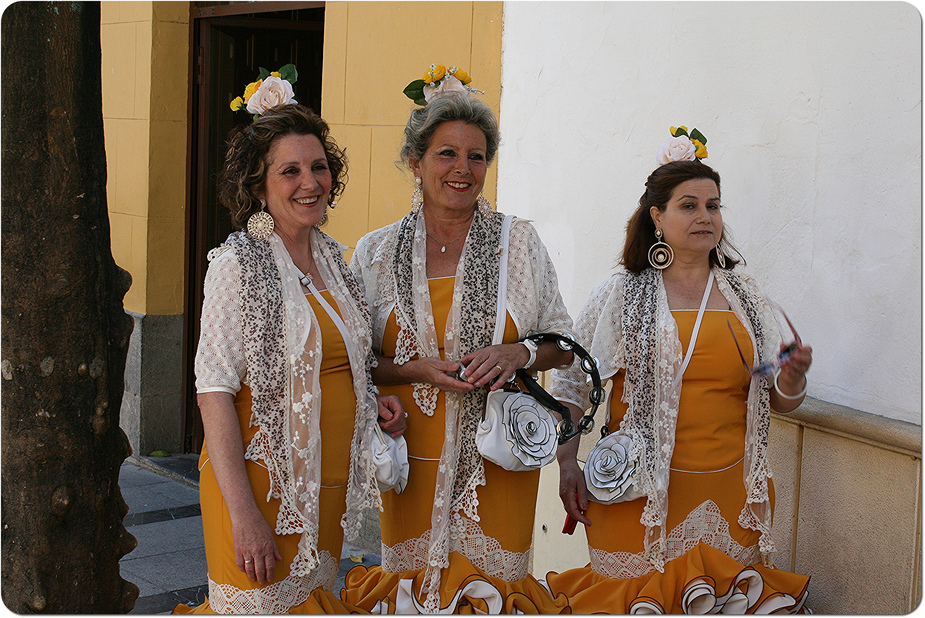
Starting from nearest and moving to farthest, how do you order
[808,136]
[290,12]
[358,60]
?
[808,136]
[358,60]
[290,12]

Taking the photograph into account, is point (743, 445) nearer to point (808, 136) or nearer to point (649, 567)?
point (649, 567)

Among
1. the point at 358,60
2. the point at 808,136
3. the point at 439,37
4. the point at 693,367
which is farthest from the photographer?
the point at 358,60

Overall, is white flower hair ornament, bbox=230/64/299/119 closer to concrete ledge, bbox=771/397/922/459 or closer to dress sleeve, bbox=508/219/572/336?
dress sleeve, bbox=508/219/572/336

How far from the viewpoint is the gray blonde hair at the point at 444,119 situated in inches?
122

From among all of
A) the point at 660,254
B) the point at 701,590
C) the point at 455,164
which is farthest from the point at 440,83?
the point at 701,590

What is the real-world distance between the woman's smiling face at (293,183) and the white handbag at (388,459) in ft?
2.28

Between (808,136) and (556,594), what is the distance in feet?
6.60

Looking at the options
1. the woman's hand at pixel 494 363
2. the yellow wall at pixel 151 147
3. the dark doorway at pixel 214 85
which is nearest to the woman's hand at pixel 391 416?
the woman's hand at pixel 494 363

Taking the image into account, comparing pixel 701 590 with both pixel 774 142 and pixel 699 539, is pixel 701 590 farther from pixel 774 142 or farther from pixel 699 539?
pixel 774 142

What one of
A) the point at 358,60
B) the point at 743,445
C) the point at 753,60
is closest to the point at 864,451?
the point at 743,445

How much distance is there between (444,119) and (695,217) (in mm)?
911

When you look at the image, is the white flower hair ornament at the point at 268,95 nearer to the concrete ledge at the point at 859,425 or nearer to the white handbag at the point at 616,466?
the white handbag at the point at 616,466

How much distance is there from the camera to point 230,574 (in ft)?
8.64

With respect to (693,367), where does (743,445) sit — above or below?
below
